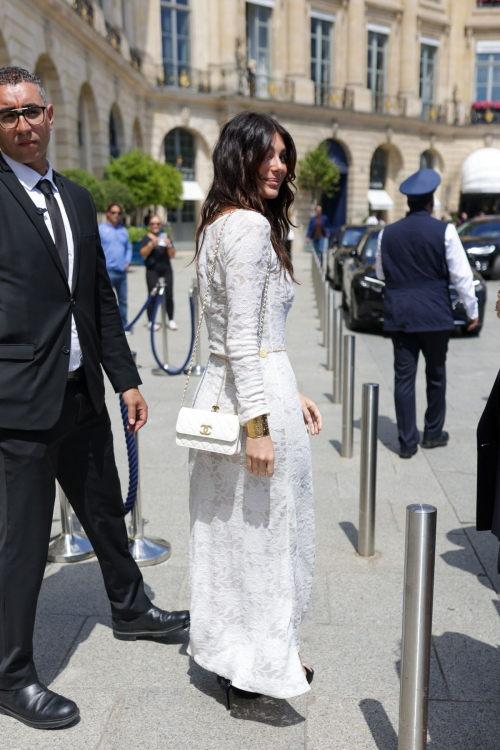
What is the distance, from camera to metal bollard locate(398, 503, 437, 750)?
190 centimetres

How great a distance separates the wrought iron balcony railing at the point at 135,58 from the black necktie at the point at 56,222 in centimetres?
3112

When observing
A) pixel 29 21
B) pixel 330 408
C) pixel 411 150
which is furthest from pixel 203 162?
pixel 330 408

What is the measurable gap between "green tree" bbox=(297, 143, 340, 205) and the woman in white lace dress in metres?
34.7

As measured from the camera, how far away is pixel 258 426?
229 cm

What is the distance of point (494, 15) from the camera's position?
44531 mm

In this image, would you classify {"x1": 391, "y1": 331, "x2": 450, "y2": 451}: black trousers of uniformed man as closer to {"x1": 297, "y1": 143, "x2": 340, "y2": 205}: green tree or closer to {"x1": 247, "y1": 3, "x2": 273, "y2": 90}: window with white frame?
{"x1": 297, "y1": 143, "x2": 340, "y2": 205}: green tree

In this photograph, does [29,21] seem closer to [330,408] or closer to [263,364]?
[330,408]

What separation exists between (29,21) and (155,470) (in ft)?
51.3

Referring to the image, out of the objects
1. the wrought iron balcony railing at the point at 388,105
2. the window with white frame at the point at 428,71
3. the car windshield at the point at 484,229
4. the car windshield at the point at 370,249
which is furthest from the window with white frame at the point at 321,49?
the car windshield at the point at 370,249

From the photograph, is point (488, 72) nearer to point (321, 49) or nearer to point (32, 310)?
point (321, 49)

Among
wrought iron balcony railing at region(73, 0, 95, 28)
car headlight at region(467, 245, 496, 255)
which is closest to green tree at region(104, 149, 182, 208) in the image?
wrought iron balcony railing at region(73, 0, 95, 28)

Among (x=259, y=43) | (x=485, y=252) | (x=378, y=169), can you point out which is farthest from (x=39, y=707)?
(x=378, y=169)

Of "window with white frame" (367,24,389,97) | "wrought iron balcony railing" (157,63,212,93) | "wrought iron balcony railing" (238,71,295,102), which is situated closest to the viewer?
"wrought iron balcony railing" (157,63,212,93)

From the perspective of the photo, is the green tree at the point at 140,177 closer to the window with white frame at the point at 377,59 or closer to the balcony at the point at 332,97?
the balcony at the point at 332,97
